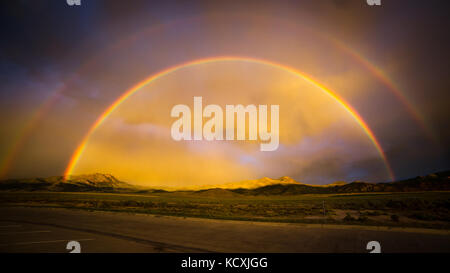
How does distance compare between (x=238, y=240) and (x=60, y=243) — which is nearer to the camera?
(x=60, y=243)

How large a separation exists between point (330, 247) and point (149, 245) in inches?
255

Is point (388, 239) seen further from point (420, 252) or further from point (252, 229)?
point (252, 229)
